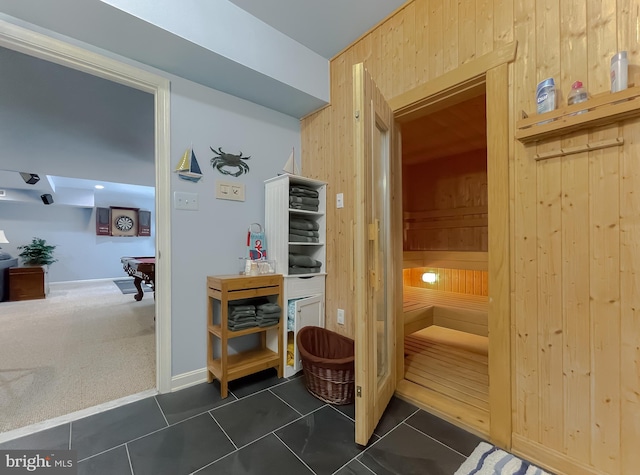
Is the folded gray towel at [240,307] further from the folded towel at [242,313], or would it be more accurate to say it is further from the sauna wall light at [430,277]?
the sauna wall light at [430,277]

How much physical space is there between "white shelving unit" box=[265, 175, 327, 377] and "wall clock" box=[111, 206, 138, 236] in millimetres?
8096

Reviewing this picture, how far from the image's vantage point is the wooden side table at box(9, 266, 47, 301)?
5164 millimetres

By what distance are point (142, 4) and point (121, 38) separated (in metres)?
0.27

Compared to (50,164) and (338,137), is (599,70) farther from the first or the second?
(50,164)

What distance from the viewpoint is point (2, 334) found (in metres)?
3.15

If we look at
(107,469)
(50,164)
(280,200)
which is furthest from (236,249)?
(50,164)

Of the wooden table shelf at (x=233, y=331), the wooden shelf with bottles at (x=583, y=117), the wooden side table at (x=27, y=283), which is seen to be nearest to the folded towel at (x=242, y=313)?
the wooden table shelf at (x=233, y=331)

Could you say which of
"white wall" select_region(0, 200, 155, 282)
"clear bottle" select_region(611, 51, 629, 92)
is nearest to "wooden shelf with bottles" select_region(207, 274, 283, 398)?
"clear bottle" select_region(611, 51, 629, 92)

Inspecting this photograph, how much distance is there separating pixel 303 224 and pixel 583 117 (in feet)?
5.86

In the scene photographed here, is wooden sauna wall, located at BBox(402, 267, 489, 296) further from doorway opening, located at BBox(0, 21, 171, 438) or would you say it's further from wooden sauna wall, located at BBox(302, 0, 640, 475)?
doorway opening, located at BBox(0, 21, 171, 438)

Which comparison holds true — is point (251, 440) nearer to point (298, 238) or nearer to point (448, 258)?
point (298, 238)

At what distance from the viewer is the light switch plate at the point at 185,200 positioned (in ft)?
6.47

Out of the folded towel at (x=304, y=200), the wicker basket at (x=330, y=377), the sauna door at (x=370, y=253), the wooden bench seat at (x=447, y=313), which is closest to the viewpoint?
the sauna door at (x=370, y=253)

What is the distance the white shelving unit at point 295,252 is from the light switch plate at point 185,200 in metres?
0.59
